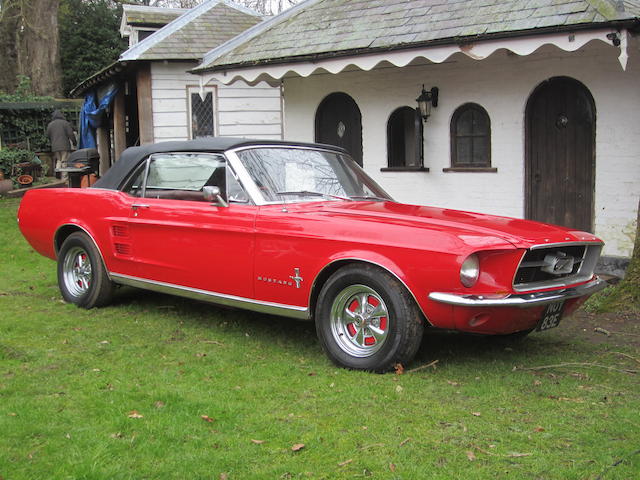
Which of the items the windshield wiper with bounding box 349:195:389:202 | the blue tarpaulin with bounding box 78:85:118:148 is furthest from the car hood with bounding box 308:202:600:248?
the blue tarpaulin with bounding box 78:85:118:148

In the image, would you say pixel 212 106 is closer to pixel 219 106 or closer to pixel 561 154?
pixel 219 106

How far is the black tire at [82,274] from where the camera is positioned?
7.07m

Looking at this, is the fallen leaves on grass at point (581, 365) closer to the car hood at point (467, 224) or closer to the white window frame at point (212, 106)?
the car hood at point (467, 224)

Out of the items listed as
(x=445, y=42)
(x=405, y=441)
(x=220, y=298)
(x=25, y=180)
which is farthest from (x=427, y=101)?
(x=25, y=180)

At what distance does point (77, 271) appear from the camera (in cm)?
744

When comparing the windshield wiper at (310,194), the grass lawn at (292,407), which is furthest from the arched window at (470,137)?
the windshield wiper at (310,194)

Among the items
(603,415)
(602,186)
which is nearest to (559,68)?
(602,186)

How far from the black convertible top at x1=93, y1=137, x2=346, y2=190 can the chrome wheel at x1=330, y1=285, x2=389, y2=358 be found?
5.85ft

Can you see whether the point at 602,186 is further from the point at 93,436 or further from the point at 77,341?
the point at 93,436

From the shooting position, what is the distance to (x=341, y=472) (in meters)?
3.52

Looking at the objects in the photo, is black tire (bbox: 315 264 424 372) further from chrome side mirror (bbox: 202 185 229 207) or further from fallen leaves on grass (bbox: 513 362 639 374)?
chrome side mirror (bbox: 202 185 229 207)

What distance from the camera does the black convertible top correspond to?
6211 mm

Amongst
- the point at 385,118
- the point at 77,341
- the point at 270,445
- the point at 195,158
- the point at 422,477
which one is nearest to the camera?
the point at 422,477

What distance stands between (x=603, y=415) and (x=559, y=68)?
6093 millimetres
